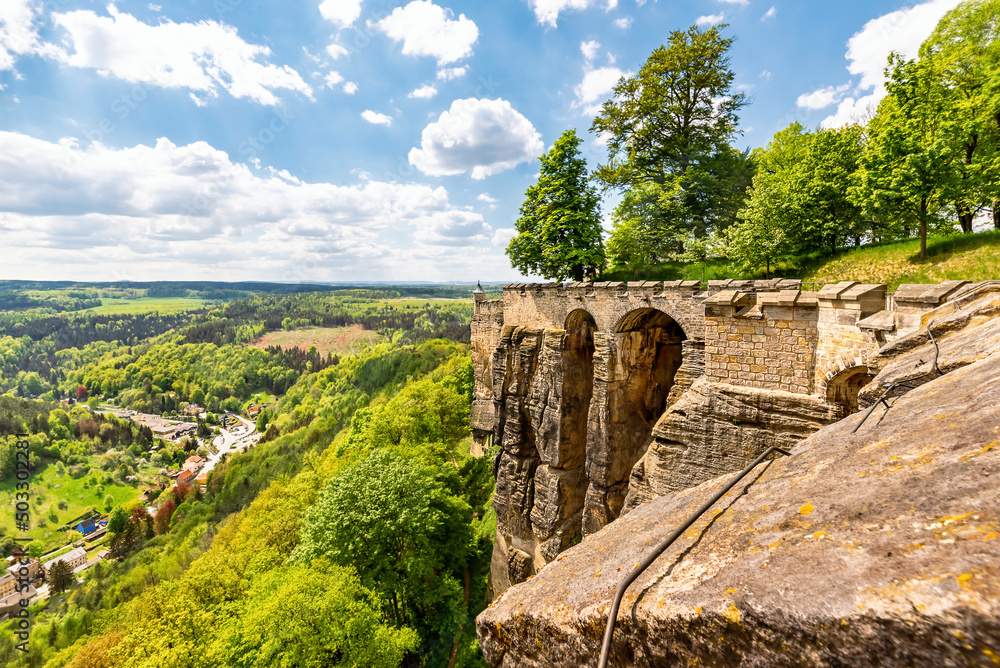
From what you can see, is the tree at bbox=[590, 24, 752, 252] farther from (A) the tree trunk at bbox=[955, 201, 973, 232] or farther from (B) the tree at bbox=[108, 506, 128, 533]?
(B) the tree at bbox=[108, 506, 128, 533]

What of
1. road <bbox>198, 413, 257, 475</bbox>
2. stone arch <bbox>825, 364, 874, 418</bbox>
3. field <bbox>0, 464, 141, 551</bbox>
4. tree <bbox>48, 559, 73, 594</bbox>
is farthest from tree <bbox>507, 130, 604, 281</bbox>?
road <bbox>198, 413, 257, 475</bbox>

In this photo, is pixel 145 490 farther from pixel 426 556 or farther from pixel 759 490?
pixel 759 490

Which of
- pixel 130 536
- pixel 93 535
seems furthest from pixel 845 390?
pixel 93 535

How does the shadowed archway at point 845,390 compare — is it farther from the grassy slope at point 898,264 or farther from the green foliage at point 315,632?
the green foliage at point 315,632

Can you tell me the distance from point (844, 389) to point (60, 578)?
85718mm

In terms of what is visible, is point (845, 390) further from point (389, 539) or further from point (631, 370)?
point (389, 539)

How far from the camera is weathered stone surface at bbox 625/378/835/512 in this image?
9.42 meters

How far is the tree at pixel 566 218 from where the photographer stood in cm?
2102

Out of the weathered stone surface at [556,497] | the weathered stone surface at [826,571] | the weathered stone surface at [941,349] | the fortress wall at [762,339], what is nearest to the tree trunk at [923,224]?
the fortress wall at [762,339]

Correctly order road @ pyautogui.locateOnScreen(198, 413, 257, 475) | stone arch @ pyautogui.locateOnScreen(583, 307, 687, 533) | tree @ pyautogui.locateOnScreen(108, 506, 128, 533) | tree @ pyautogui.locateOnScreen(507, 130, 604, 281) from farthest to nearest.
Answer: road @ pyautogui.locateOnScreen(198, 413, 257, 475)
tree @ pyautogui.locateOnScreen(108, 506, 128, 533)
tree @ pyautogui.locateOnScreen(507, 130, 604, 281)
stone arch @ pyautogui.locateOnScreen(583, 307, 687, 533)

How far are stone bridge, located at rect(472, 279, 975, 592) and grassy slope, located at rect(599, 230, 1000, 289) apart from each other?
6.12 m

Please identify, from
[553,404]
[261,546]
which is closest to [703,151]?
[553,404]

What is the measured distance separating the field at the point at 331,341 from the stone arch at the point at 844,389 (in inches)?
6392

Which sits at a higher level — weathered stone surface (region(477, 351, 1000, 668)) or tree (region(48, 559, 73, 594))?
weathered stone surface (region(477, 351, 1000, 668))
